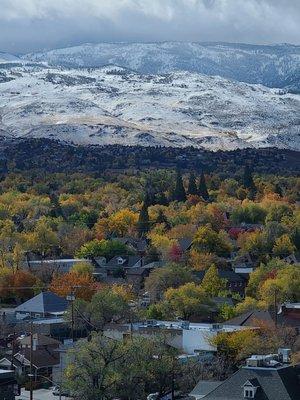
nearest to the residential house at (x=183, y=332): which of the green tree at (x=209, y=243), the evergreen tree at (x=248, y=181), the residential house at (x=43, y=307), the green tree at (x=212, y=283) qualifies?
the residential house at (x=43, y=307)

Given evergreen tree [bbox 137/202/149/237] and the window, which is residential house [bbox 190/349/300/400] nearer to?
the window

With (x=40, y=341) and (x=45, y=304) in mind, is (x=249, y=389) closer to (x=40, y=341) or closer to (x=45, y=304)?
(x=40, y=341)

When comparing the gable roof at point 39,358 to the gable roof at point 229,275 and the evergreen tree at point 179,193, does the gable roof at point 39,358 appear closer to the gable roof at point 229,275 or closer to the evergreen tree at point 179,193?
the gable roof at point 229,275

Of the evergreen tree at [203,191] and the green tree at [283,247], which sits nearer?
the green tree at [283,247]

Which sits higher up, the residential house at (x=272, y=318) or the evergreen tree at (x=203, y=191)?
the residential house at (x=272, y=318)

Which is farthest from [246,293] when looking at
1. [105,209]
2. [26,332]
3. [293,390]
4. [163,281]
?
[105,209]

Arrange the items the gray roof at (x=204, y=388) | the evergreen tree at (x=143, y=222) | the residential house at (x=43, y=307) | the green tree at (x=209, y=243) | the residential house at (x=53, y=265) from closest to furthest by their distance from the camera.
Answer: the gray roof at (x=204, y=388) → the residential house at (x=43, y=307) → the residential house at (x=53, y=265) → the green tree at (x=209, y=243) → the evergreen tree at (x=143, y=222)

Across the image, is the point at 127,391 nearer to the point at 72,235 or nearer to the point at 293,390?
the point at 293,390
